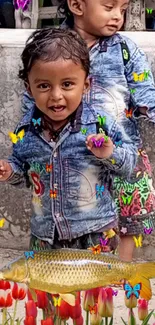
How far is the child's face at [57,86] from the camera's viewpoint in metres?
2.59

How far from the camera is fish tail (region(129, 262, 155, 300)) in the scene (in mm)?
1960

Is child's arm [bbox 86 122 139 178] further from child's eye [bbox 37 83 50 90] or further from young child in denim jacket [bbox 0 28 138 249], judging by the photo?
child's eye [bbox 37 83 50 90]

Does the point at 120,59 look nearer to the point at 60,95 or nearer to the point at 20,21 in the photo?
the point at 60,95

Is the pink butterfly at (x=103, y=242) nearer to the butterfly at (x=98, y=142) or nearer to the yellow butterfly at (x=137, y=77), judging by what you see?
the butterfly at (x=98, y=142)

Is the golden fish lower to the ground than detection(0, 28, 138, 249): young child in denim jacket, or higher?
lower

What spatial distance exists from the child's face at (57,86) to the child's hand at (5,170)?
258 mm

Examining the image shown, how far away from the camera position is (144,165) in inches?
136

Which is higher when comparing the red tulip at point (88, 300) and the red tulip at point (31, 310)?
the red tulip at point (88, 300)

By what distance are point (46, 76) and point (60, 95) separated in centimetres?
8

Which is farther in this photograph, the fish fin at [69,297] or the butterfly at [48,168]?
the butterfly at [48,168]

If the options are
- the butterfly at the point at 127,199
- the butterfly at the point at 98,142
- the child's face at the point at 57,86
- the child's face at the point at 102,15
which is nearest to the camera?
the butterfly at the point at 98,142

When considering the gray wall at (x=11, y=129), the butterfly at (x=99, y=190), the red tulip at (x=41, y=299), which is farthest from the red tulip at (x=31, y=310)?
the gray wall at (x=11, y=129)

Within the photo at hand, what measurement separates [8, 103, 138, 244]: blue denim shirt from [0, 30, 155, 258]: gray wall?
108 centimetres

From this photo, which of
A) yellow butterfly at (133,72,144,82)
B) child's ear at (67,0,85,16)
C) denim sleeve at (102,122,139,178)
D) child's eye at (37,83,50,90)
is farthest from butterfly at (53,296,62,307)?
child's ear at (67,0,85,16)
